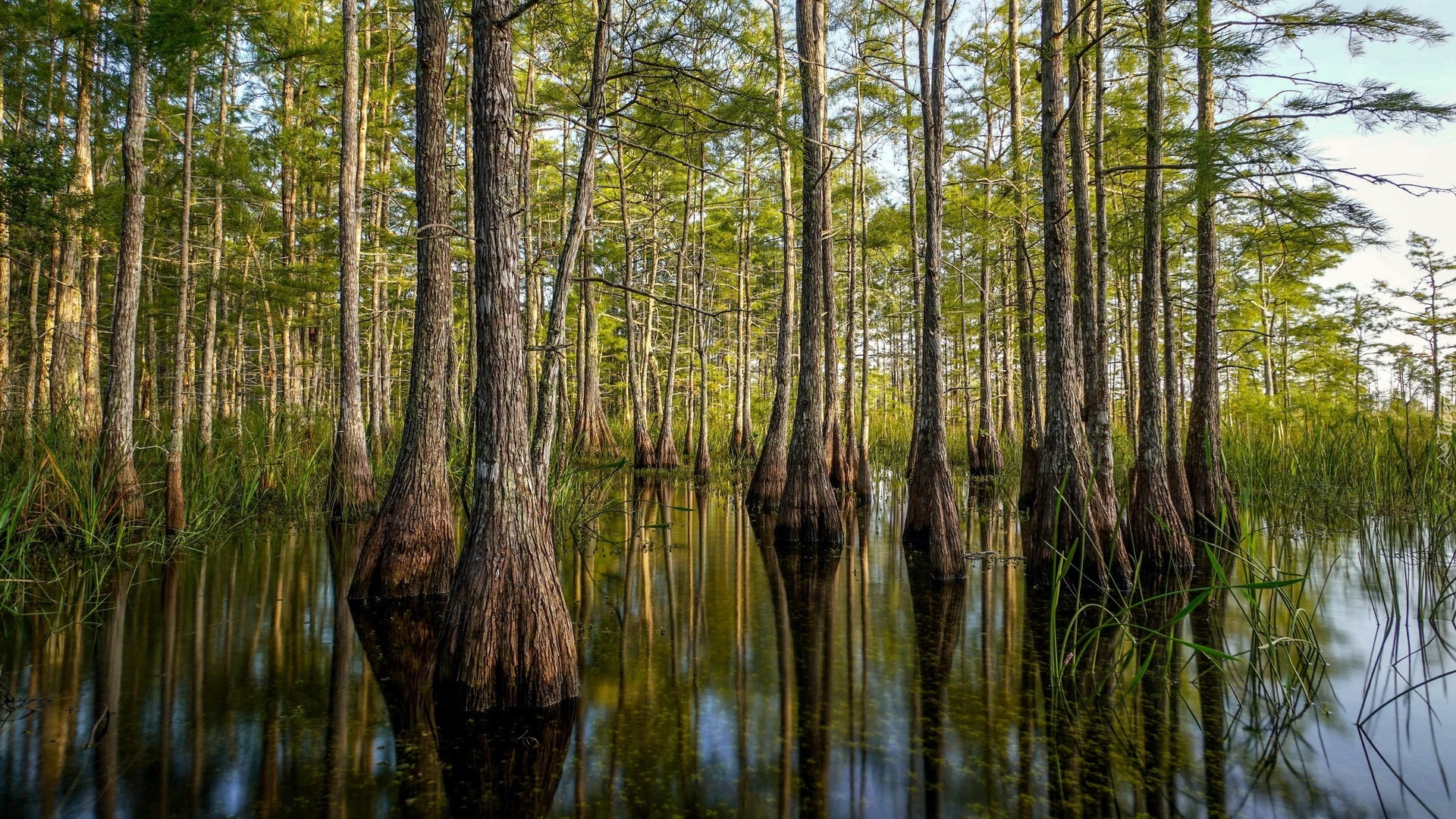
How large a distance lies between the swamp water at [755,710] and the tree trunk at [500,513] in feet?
0.81

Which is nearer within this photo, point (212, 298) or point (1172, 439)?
point (1172, 439)

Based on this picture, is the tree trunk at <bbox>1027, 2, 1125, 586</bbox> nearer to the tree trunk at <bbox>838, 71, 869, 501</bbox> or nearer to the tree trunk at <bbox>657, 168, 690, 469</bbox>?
the tree trunk at <bbox>838, 71, 869, 501</bbox>

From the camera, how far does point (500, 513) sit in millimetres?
3582

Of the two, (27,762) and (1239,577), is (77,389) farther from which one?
(1239,577)

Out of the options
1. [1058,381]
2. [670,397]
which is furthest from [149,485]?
[1058,381]

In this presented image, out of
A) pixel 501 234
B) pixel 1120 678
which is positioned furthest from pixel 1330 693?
pixel 501 234

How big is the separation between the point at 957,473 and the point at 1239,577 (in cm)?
972

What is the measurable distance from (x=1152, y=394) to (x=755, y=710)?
6.31 m

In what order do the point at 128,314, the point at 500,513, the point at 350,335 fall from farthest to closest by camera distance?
the point at 350,335 → the point at 128,314 → the point at 500,513

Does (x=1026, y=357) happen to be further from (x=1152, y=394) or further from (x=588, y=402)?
(x=588, y=402)

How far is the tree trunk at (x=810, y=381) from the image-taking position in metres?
8.48

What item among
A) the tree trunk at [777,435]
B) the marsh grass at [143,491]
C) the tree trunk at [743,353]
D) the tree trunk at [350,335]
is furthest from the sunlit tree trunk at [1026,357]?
the marsh grass at [143,491]

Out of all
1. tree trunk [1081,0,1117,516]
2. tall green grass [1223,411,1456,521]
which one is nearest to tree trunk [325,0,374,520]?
tree trunk [1081,0,1117,516]

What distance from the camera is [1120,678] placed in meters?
4.12
